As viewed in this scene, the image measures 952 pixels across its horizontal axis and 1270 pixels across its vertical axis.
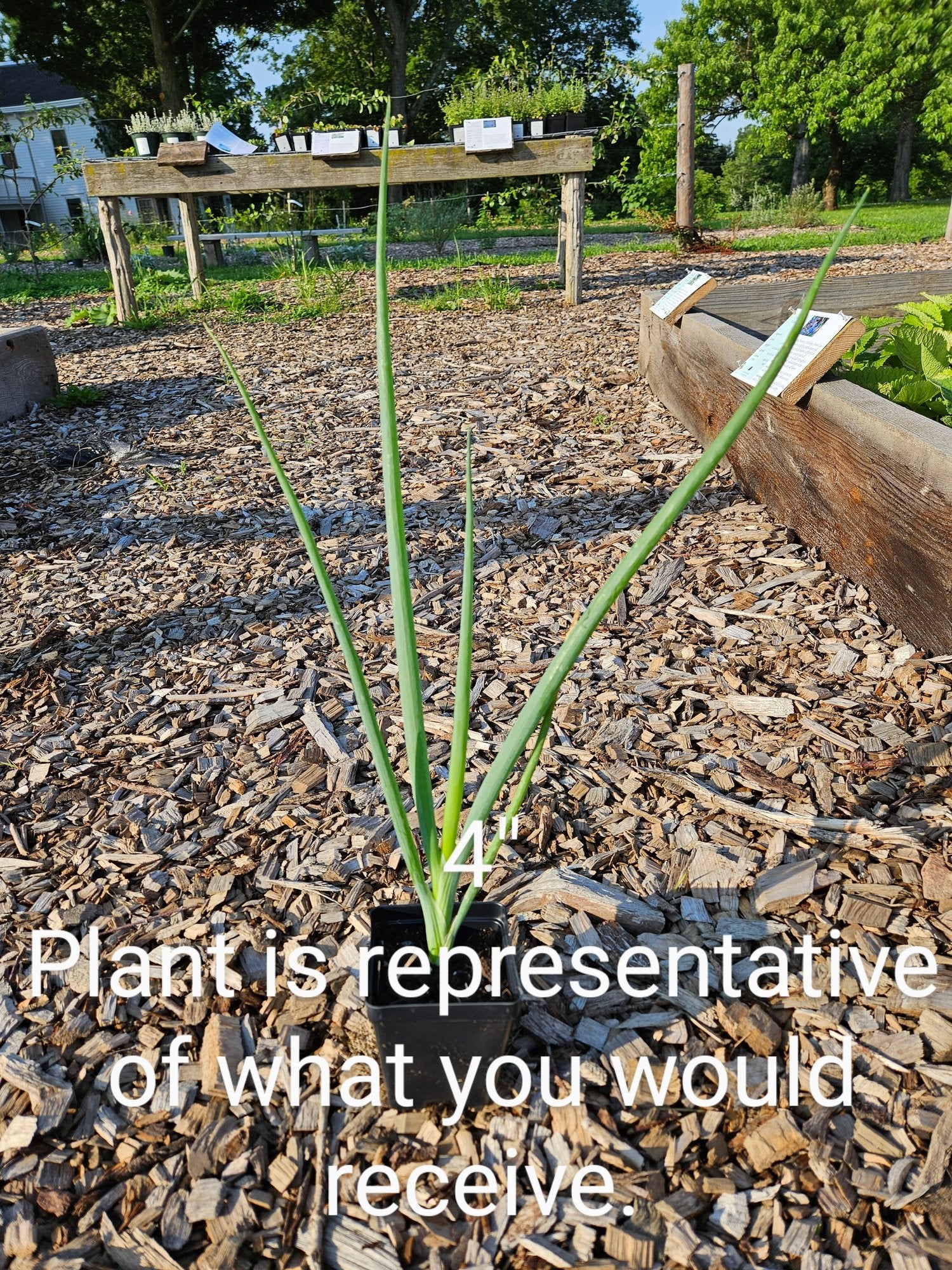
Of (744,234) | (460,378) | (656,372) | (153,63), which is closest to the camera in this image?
(656,372)

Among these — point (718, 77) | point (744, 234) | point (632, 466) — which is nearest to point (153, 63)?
point (718, 77)

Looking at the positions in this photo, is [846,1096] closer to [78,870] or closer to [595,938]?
[595,938]

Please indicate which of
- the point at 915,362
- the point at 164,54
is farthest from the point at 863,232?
the point at 164,54

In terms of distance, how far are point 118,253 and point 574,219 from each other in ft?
10.3

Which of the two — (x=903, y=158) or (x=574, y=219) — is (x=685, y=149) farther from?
(x=903, y=158)

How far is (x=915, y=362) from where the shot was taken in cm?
251

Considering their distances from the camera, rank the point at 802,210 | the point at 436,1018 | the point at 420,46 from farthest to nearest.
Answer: the point at 420,46, the point at 802,210, the point at 436,1018

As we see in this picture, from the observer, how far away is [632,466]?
3010 mm

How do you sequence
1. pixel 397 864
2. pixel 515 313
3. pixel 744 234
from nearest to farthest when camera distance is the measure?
pixel 397 864
pixel 515 313
pixel 744 234

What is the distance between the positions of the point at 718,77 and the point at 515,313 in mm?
23058

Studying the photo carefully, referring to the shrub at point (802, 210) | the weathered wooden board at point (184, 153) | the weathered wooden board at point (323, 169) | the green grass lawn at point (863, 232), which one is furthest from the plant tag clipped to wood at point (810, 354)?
the shrub at point (802, 210)

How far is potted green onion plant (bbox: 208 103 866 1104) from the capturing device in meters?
0.78

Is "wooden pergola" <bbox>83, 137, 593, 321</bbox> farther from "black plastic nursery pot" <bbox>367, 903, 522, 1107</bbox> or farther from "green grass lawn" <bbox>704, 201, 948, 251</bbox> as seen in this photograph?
"black plastic nursery pot" <bbox>367, 903, 522, 1107</bbox>

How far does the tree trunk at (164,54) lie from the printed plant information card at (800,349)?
16.8 m
